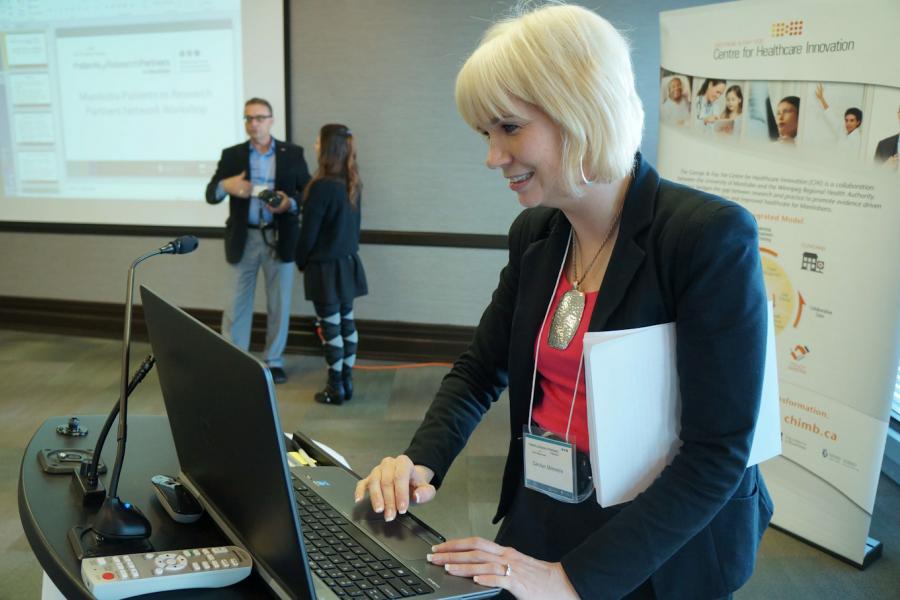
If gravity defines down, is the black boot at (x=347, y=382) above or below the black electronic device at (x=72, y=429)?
below

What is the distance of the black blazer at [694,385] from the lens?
95 cm

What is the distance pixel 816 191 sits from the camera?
8.63 feet

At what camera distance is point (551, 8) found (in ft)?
3.39

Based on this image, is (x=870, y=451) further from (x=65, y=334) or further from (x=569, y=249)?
(x=65, y=334)

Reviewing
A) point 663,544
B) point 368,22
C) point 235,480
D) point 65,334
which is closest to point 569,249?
point 663,544

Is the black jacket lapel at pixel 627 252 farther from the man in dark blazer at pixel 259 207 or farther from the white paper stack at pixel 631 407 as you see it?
the man in dark blazer at pixel 259 207

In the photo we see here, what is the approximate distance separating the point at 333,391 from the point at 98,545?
10.5 ft

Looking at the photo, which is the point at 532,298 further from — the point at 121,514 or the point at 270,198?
the point at 270,198

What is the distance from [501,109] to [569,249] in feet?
0.94

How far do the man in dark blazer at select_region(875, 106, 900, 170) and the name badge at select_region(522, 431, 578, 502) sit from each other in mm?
1837

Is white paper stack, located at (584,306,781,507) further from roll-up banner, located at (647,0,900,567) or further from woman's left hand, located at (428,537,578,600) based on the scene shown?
roll-up banner, located at (647,0,900,567)

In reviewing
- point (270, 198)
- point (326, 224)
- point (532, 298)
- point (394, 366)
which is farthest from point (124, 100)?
point (532, 298)

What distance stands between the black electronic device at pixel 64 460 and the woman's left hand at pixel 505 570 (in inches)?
27.6

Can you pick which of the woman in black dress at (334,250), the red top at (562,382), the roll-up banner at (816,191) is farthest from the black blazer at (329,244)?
the red top at (562,382)
